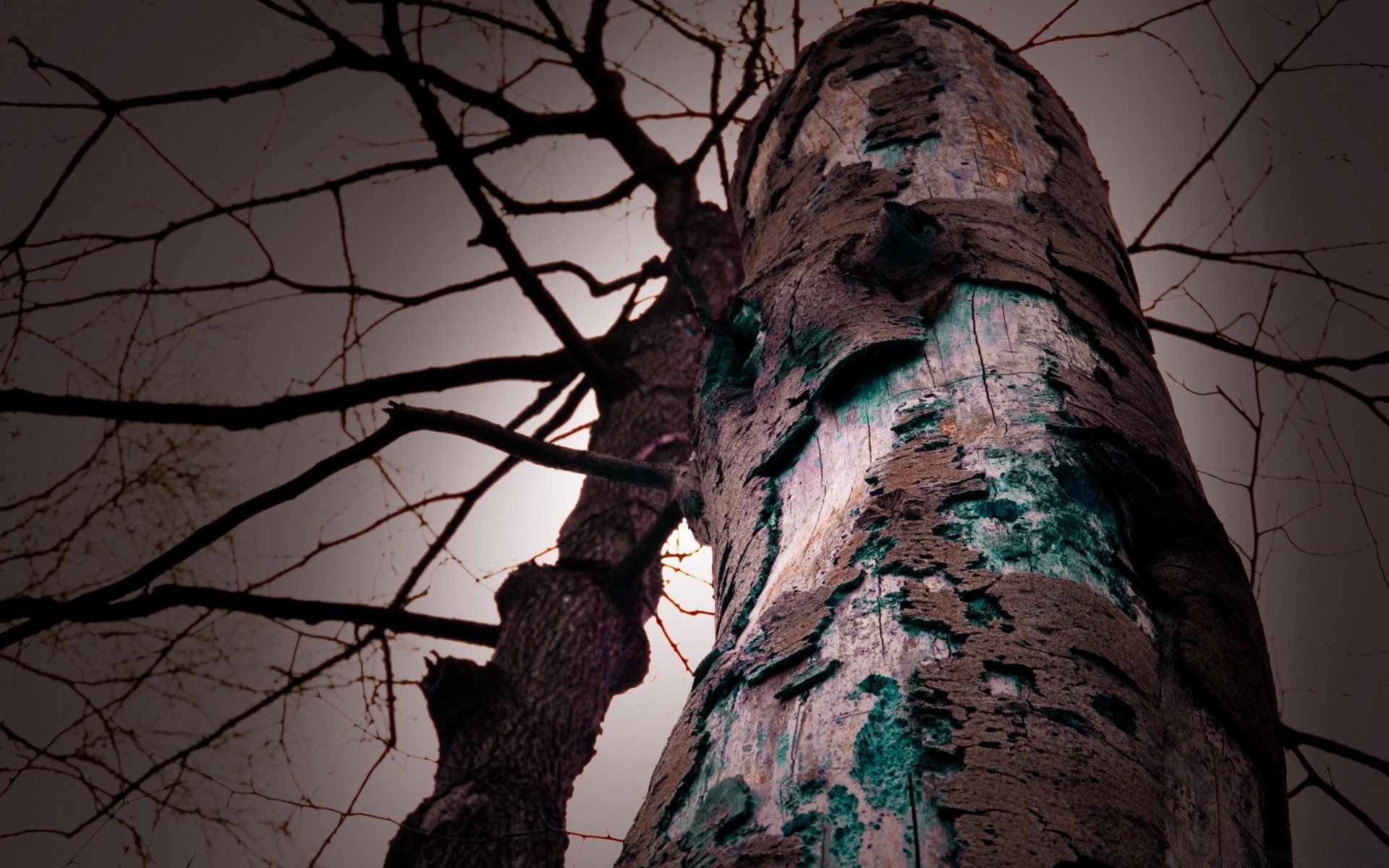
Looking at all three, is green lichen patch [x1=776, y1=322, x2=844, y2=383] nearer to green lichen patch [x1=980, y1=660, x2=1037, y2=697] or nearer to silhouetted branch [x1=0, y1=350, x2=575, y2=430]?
green lichen patch [x1=980, y1=660, x2=1037, y2=697]

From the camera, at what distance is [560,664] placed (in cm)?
225

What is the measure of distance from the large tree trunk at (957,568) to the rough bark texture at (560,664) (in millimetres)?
1157

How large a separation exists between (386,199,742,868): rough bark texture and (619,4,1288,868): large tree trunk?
3.80 feet

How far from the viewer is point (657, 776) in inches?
24.1

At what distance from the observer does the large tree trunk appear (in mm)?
489

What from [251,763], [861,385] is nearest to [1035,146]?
[861,385]

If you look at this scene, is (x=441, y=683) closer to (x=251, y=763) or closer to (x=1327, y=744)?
(x=251, y=763)

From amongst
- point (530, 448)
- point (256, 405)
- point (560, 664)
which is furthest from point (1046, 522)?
point (256, 405)

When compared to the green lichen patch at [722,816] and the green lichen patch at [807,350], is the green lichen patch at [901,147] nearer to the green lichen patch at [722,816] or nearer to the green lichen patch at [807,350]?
the green lichen patch at [807,350]

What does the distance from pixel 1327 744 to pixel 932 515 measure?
71.8 inches

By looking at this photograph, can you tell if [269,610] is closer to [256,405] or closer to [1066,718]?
[256,405]

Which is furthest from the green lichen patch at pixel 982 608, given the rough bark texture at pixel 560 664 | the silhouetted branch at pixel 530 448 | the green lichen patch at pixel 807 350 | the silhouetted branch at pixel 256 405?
the silhouetted branch at pixel 256 405

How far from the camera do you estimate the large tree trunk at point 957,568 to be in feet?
1.60

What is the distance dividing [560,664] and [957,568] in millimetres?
1818
